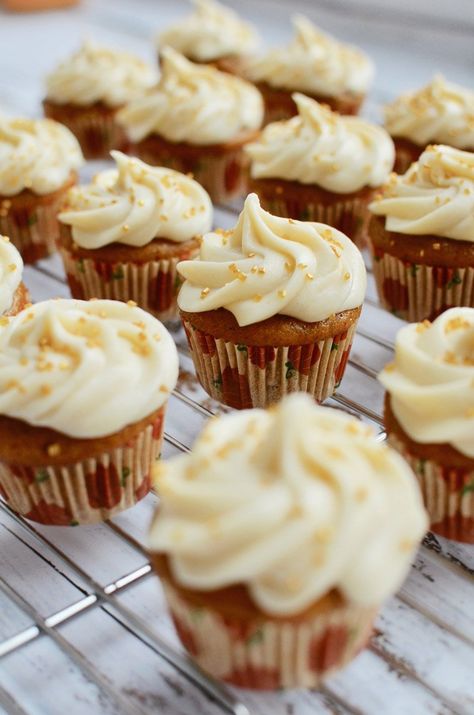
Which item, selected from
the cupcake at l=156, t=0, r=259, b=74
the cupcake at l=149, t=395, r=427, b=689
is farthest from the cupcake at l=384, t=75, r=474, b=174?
the cupcake at l=149, t=395, r=427, b=689

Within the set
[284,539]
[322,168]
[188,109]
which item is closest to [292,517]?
[284,539]

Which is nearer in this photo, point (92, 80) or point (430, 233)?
point (430, 233)

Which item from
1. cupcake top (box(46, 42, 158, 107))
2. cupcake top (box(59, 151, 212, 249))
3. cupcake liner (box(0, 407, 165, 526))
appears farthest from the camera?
cupcake top (box(46, 42, 158, 107))

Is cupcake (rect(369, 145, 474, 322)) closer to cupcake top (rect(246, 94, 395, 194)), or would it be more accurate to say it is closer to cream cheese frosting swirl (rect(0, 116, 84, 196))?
cupcake top (rect(246, 94, 395, 194))

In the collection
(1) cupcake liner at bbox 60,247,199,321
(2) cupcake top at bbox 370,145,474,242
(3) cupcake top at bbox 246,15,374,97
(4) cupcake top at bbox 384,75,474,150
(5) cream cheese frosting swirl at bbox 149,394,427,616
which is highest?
(5) cream cheese frosting swirl at bbox 149,394,427,616

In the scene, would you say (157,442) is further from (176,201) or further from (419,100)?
(419,100)

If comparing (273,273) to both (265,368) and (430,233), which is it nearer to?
(265,368)

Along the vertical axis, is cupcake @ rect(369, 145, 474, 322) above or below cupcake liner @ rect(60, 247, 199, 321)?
above
